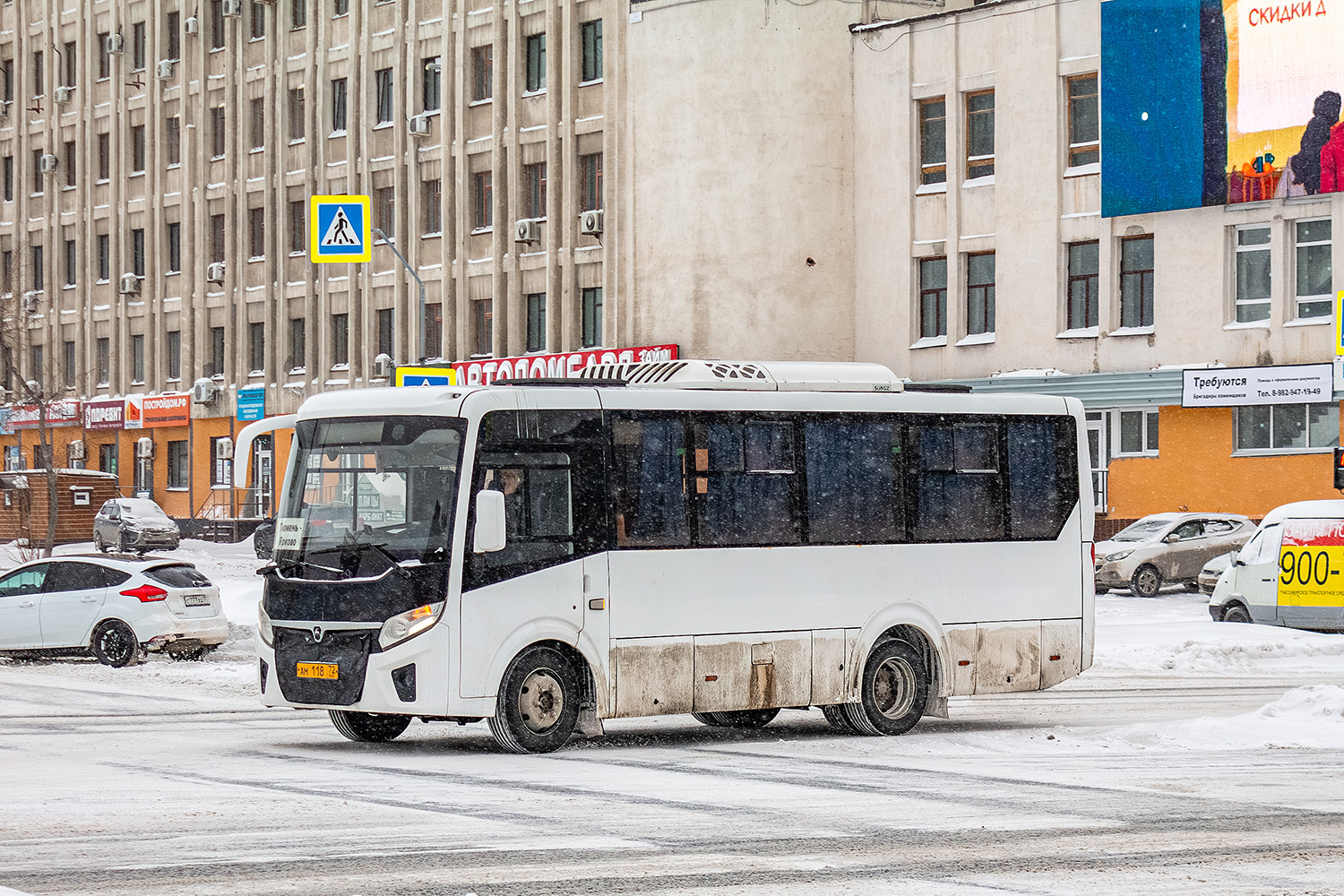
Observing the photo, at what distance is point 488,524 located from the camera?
48.0 feet

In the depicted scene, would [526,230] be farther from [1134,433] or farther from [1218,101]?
[1218,101]

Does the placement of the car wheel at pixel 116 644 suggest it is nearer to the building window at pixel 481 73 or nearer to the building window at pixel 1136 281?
the building window at pixel 1136 281

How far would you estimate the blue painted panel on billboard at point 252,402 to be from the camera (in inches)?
2462

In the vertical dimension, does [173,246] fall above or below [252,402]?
above

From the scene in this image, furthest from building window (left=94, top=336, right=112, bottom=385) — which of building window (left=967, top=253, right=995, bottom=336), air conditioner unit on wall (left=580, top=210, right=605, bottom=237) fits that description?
building window (left=967, top=253, right=995, bottom=336)

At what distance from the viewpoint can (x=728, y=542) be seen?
52.4ft

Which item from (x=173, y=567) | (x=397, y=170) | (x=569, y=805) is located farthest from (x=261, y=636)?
(x=397, y=170)

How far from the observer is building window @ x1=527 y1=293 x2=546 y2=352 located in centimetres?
5603

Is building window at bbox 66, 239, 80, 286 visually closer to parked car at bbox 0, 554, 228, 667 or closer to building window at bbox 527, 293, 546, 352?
building window at bbox 527, 293, 546, 352

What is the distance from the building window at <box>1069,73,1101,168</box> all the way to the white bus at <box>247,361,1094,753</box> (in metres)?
28.5

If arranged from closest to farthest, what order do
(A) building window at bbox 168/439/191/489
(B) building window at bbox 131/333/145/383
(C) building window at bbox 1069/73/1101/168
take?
1. (C) building window at bbox 1069/73/1101/168
2. (A) building window at bbox 168/439/191/489
3. (B) building window at bbox 131/333/145/383

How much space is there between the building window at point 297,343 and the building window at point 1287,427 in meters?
30.5

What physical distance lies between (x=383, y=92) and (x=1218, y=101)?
26.4 meters

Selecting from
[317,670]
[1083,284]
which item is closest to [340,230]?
[317,670]
